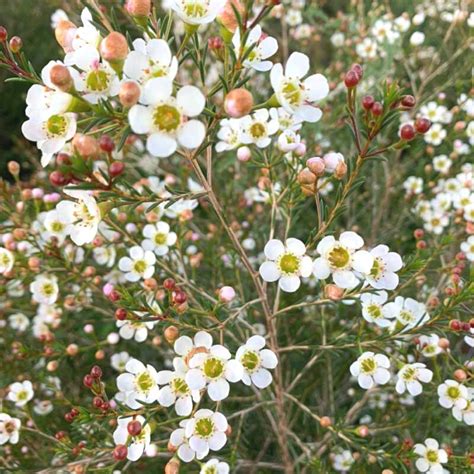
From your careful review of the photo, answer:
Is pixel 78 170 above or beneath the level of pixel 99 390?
above

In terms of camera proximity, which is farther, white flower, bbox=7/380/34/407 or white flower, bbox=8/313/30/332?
white flower, bbox=8/313/30/332

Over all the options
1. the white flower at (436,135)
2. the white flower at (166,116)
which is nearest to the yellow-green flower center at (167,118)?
the white flower at (166,116)

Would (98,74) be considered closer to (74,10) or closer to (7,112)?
(74,10)

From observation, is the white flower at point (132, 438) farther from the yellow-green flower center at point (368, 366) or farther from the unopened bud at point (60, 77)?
the unopened bud at point (60, 77)

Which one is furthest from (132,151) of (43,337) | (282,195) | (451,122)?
(451,122)

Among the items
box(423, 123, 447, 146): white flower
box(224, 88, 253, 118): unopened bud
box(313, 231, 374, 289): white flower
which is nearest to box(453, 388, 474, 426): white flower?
box(313, 231, 374, 289): white flower

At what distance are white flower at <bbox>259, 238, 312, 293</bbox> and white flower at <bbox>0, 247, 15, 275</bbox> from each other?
1040 millimetres

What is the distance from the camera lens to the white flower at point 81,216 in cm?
122

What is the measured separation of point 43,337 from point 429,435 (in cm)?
150

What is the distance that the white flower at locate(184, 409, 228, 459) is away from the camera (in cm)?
130

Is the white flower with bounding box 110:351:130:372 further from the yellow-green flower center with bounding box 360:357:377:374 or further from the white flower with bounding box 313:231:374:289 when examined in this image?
the white flower with bounding box 313:231:374:289

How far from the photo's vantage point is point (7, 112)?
460 centimetres

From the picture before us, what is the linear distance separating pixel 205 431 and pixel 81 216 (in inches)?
25.0

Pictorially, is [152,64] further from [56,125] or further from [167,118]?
[56,125]
